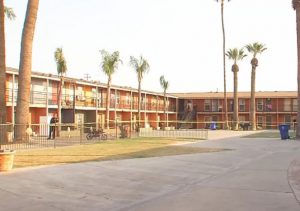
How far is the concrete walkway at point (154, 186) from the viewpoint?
9.27 meters

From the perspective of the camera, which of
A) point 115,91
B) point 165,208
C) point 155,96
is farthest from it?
point 155,96

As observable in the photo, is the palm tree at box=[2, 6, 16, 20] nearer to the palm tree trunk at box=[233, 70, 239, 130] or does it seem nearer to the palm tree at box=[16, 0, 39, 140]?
the palm tree at box=[16, 0, 39, 140]

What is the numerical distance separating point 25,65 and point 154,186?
1670cm

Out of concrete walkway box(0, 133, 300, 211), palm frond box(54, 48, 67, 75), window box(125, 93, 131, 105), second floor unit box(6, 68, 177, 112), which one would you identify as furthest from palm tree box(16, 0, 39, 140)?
window box(125, 93, 131, 105)

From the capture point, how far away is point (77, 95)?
51500mm

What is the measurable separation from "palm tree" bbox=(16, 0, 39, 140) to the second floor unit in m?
11.4

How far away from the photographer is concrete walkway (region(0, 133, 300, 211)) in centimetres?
927

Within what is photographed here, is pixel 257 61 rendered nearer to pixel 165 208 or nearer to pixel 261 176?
pixel 261 176

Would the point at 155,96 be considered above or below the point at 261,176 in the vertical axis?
above

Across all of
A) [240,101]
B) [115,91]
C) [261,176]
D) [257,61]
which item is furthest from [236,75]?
[261,176]

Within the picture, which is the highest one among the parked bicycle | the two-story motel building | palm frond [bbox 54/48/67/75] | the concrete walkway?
palm frond [bbox 54/48/67/75]

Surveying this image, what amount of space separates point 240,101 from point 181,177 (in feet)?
209

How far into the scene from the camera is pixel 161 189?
1134 centimetres

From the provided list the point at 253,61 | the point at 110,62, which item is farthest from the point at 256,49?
the point at 110,62
